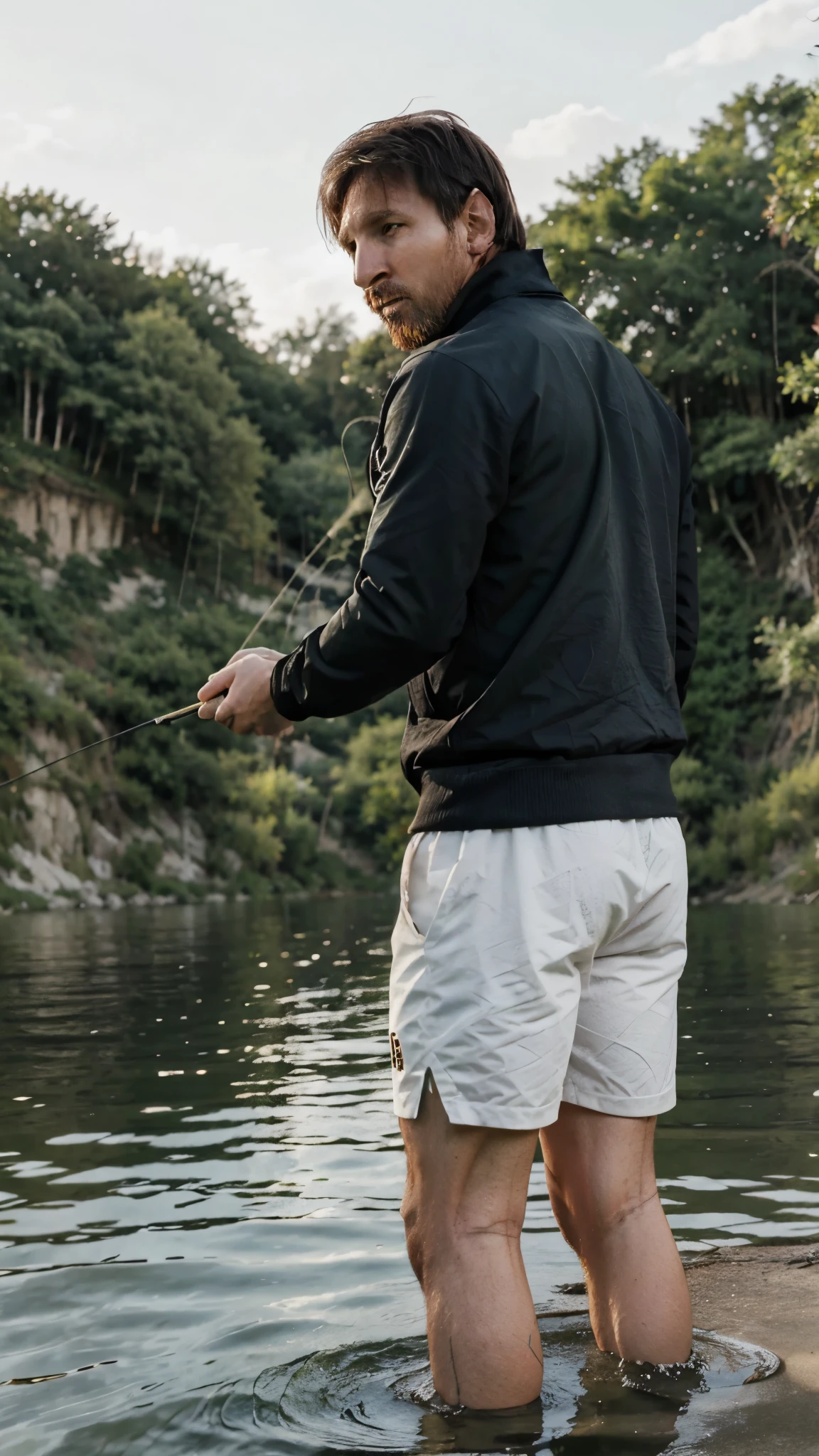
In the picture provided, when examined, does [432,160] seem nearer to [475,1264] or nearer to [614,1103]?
[614,1103]

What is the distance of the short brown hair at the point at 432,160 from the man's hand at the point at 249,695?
2.64 feet

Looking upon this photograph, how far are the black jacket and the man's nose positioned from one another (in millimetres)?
173

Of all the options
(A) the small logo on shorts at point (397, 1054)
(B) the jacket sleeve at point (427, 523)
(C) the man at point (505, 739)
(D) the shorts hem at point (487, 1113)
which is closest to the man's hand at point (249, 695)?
(C) the man at point (505, 739)

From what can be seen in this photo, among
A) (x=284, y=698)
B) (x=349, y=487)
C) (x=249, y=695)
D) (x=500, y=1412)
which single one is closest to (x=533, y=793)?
(x=284, y=698)

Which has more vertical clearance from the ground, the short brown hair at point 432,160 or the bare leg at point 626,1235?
the short brown hair at point 432,160

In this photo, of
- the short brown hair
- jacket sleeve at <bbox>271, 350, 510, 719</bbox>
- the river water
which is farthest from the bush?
jacket sleeve at <bbox>271, 350, 510, 719</bbox>

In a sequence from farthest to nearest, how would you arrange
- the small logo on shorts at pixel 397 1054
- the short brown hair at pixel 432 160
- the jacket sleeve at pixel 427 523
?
the short brown hair at pixel 432 160 < the small logo on shorts at pixel 397 1054 < the jacket sleeve at pixel 427 523

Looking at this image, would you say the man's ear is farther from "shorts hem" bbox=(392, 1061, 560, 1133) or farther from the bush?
the bush

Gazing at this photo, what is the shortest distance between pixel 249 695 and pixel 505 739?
0.50 metres

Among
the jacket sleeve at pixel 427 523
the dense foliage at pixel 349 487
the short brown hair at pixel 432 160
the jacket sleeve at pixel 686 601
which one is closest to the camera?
the jacket sleeve at pixel 427 523

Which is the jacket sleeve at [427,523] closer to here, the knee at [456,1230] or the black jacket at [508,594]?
the black jacket at [508,594]

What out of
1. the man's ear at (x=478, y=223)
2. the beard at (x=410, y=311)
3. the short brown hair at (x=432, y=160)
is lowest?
the beard at (x=410, y=311)

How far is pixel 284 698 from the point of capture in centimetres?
253

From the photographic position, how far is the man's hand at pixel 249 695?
2.63 metres
